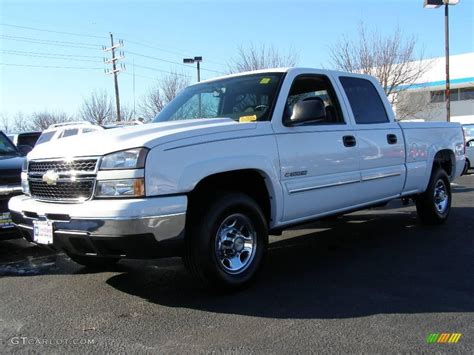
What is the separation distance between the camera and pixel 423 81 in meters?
39.5

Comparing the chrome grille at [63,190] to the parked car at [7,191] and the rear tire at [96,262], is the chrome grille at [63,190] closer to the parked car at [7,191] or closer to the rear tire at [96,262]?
the rear tire at [96,262]

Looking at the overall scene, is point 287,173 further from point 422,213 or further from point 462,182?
point 462,182

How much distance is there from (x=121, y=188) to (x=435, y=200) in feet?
16.9

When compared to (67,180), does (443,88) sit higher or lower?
higher

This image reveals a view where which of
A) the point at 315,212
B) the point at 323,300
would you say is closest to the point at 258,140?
the point at 315,212

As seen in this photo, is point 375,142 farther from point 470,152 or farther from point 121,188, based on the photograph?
point 470,152

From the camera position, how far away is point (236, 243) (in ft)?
14.8

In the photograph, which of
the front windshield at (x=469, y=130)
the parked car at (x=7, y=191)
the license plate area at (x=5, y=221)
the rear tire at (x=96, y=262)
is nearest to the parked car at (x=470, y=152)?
the front windshield at (x=469, y=130)

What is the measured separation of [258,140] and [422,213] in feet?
12.7

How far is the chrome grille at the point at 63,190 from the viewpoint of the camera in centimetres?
403

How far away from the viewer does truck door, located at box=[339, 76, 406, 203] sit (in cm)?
579

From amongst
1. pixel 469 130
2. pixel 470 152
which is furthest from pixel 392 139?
pixel 469 130

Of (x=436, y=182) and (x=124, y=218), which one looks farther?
(x=436, y=182)

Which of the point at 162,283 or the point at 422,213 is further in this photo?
the point at 422,213
